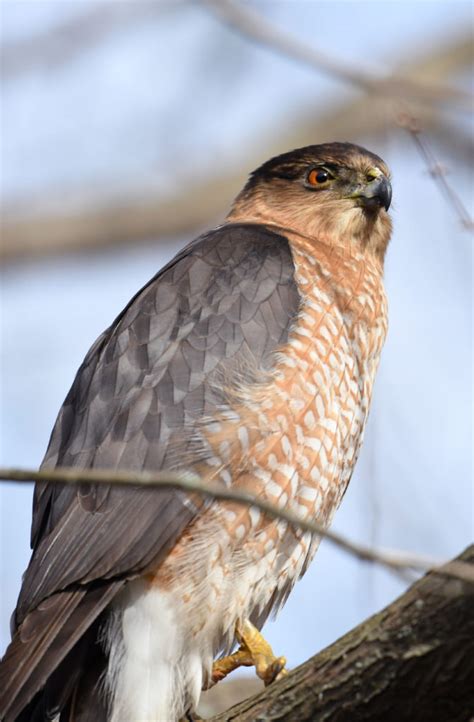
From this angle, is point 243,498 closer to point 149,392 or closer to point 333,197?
point 149,392

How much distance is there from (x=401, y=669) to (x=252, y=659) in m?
1.29

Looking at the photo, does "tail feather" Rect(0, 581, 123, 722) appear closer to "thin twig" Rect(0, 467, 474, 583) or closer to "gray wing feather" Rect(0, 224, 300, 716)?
"gray wing feather" Rect(0, 224, 300, 716)

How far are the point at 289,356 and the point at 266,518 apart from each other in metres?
0.63

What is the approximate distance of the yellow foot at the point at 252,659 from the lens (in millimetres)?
4242

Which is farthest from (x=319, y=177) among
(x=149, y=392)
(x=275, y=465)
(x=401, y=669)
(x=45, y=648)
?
(x=401, y=669)

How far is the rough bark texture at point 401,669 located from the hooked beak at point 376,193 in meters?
2.54

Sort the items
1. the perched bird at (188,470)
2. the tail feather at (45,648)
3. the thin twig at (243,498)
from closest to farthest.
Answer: the thin twig at (243,498) < the tail feather at (45,648) < the perched bird at (188,470)

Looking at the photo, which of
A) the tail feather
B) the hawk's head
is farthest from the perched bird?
the hawk's head

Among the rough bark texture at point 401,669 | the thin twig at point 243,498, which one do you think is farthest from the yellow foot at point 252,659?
the thin twig at point 243,498

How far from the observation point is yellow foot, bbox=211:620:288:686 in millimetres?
4242

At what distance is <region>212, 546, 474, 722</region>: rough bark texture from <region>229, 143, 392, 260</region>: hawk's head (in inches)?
98.6

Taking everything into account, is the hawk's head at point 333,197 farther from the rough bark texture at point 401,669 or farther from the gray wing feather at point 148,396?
the rough bark texture at point 401,669

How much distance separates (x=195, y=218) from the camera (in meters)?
9.83

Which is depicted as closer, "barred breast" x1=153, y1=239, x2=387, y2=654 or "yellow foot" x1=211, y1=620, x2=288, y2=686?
"barred breast" x1=153, y1=239, x2=387, y2=654
